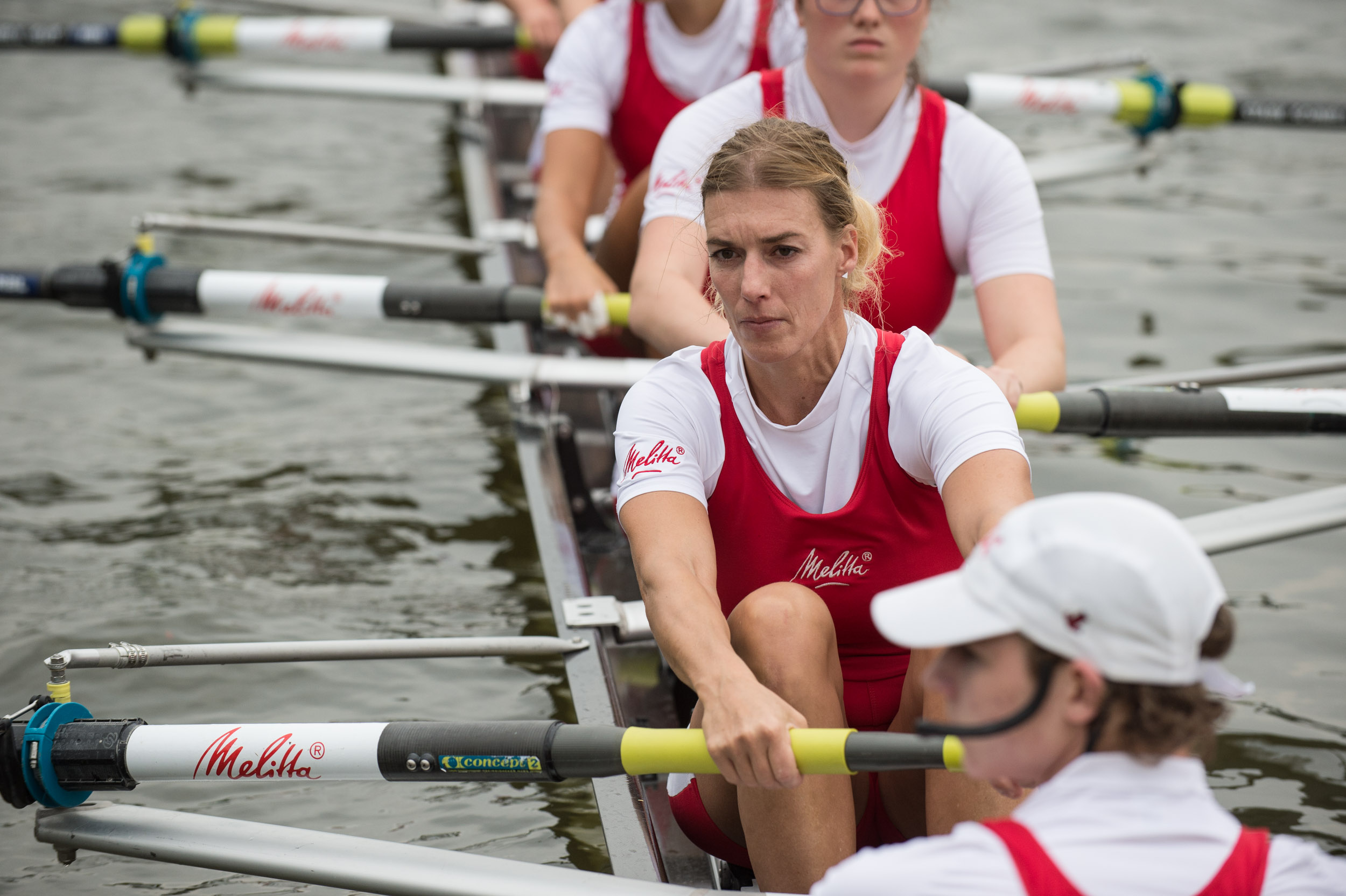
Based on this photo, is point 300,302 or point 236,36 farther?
point 236,36

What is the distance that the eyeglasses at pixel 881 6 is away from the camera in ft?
7.86

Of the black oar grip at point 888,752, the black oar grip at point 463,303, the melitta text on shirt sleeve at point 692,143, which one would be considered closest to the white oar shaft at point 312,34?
the black oar grip at point 463,303

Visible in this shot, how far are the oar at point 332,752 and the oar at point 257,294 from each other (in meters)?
1.32

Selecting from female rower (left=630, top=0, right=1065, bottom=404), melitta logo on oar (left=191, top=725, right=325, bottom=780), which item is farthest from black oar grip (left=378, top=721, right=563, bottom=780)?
female rower (left=630, top=0, right=1065, bottom=404)

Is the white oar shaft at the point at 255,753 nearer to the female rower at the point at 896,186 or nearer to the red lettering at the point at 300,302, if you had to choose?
the female rower at the point at 896,186

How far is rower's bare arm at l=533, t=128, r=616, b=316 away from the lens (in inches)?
117

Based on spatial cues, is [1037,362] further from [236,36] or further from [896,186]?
[236,36]

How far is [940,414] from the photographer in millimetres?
1703

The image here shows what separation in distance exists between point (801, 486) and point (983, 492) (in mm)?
272

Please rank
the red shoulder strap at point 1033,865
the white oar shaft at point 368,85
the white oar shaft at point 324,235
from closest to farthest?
the red shoulder strap at point 1033,865 < the white oar shaft at point 324,235 < the white oar shaft at point 368,85

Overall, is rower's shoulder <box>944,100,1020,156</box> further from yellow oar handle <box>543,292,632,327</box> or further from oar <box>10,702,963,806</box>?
oar <box>10,702,963,806</box>

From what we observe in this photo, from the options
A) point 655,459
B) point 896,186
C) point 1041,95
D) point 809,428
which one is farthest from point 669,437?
point 1041,95

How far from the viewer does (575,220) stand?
3.21 metres

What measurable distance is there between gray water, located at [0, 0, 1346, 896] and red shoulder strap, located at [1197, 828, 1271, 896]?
1287mm
